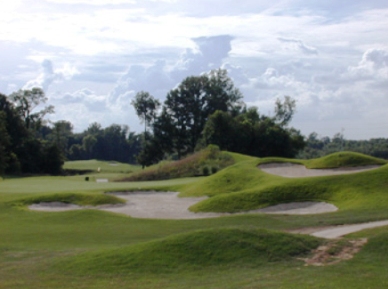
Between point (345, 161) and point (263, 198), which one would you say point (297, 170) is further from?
point (263, 198)

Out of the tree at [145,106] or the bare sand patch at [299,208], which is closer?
the bare sand patch at [299,208]

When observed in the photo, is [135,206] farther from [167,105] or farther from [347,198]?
[167,105]

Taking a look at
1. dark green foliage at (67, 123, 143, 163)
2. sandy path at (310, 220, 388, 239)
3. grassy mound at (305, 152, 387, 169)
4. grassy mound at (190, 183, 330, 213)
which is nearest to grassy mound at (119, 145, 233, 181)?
grassy mound at (305, 152, 387, 169)

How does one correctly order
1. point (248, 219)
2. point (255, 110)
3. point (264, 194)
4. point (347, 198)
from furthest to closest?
point (255, 110), point (264, 194), point (347, 198), point (248, 219)

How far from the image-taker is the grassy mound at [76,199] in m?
30.9

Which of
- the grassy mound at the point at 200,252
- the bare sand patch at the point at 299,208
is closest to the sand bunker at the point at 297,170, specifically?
the bare sand patch at the point at 299,208

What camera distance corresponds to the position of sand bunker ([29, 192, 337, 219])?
27547mm

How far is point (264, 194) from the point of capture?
2934cm

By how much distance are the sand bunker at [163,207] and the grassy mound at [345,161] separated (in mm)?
8842

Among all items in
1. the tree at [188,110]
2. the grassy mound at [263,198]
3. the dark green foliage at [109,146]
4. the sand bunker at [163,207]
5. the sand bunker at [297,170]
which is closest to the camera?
the sand bunker at [163,207]

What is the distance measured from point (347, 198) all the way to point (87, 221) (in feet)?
40.8

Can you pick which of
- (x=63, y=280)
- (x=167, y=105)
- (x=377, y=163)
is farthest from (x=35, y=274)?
(x=167, y=105)

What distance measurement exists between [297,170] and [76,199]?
14853 mm

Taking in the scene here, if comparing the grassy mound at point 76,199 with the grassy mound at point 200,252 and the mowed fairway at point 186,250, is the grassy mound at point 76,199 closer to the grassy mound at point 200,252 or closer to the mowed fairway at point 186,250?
the mowed fairway at point 186,250
